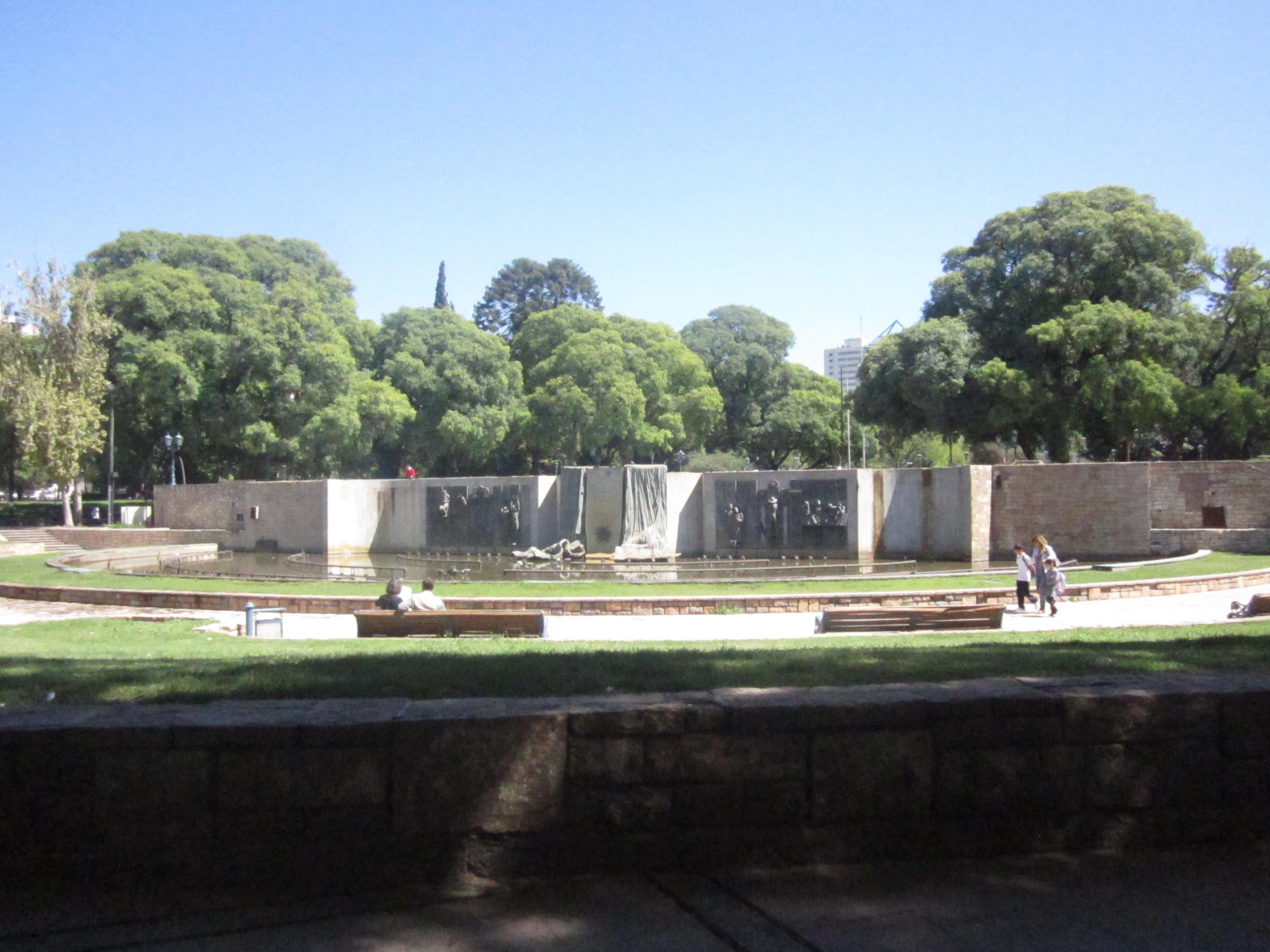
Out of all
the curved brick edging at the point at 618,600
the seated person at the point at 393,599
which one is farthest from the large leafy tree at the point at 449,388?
the seated person at the point at 393,599

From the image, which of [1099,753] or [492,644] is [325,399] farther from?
[1099,753]

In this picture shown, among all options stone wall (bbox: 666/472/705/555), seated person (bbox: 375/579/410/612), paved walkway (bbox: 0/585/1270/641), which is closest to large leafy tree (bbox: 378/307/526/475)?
stone wall (bbox: 666/472/705/555)

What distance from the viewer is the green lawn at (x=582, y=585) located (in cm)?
1917

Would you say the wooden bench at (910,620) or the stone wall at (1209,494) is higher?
the stone wall at (1209,494)

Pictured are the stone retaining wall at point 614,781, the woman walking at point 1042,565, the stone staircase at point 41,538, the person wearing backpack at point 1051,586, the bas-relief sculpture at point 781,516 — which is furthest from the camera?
the stone staircase at point 41,538

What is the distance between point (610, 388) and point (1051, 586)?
126 feet

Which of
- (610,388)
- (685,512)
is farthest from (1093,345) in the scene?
(610,388)

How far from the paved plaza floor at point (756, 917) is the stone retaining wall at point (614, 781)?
0.13 meters

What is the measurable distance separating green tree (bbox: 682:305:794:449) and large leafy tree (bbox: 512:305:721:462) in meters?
3.87

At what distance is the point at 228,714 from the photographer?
388 centimetres

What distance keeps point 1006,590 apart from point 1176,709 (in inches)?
623

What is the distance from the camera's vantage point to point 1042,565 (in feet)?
56.6

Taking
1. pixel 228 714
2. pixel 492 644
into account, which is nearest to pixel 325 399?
pixel 492 644

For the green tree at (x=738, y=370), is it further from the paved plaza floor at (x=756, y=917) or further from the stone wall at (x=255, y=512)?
the paved plaza floor at (x=756, y=917)
